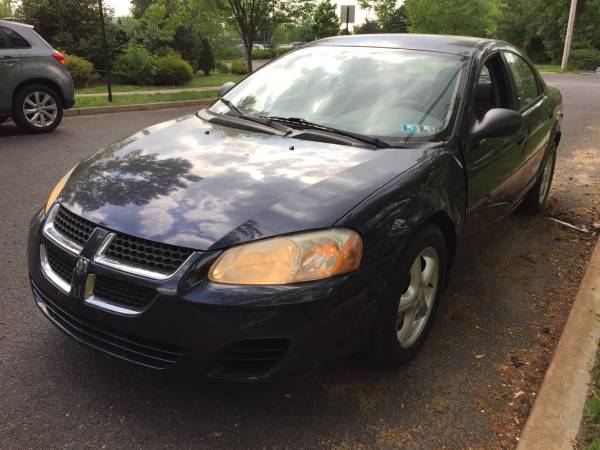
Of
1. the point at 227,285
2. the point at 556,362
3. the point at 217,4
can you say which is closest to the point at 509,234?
the point at 556,362

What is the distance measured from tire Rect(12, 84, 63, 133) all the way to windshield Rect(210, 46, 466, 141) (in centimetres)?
579

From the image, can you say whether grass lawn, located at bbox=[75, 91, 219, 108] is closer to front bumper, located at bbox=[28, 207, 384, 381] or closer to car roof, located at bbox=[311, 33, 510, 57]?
car roof, located at bbox=[311, 33, 510, 57]

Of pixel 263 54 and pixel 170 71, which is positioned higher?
pixel 170 71

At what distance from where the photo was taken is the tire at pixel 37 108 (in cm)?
839

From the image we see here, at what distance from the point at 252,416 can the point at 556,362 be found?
159 centimetres

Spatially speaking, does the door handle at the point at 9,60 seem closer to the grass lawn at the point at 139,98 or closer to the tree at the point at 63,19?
the grass lawn at the point at 139,98

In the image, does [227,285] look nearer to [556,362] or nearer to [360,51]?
[556,362]

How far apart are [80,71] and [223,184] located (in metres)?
14.2

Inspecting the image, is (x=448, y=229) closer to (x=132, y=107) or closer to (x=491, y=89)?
(x=491, y=89)

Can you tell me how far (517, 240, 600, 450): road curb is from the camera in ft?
7.89

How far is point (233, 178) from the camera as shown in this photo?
2576mm

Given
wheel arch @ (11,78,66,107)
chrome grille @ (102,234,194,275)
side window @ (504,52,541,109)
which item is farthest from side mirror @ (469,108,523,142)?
wheel arch @ (11,78,66,107)

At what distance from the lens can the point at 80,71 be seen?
1506 cm

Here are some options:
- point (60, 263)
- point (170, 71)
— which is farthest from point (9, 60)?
point (170, 71)
